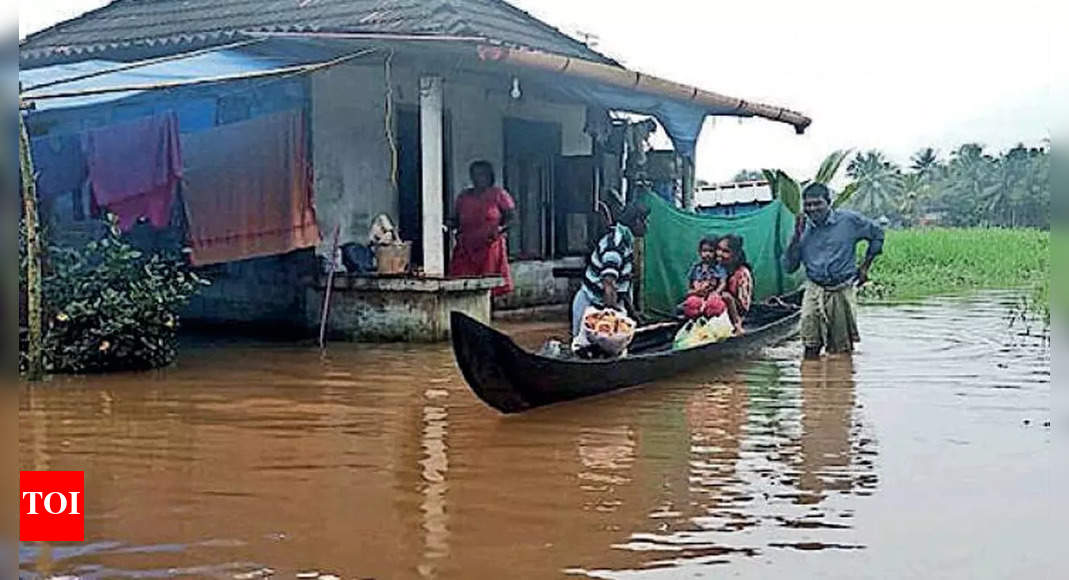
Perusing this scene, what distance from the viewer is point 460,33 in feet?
40.1

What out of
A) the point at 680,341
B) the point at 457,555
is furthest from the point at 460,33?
the point at 457,555

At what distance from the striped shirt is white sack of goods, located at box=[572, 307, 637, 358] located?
47cm

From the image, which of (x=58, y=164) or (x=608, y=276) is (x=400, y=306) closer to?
(x=608, y=276)

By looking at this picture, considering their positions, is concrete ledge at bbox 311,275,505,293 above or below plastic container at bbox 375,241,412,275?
below

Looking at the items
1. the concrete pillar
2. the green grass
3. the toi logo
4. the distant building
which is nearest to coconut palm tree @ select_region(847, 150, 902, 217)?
the green grass

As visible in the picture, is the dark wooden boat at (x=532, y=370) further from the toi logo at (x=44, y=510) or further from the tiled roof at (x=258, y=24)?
the tiled roof at (x=258, y=24)

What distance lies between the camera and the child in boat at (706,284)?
10.9 metres

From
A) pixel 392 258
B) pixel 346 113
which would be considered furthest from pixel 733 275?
pixel 346 113

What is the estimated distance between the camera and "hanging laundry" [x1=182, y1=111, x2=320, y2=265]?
1137 centimetres

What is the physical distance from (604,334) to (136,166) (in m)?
4.68

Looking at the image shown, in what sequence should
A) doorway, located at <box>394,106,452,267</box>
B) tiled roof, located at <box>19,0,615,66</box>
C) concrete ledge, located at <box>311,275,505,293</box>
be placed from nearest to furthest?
1. concrete ledge, located at <box>311,275,505,293</box>
2. tiled roof, located at <box>19,0,615,66</box>
3. doorway, located at <box>394,106,452,267</box>

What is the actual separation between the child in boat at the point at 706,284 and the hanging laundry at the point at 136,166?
466cm

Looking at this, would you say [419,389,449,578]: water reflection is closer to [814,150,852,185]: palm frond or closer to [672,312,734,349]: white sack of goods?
[672,312,734,349]: white sack of goods

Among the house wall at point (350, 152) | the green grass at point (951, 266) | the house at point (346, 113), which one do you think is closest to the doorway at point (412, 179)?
the house at point (346, 113)
